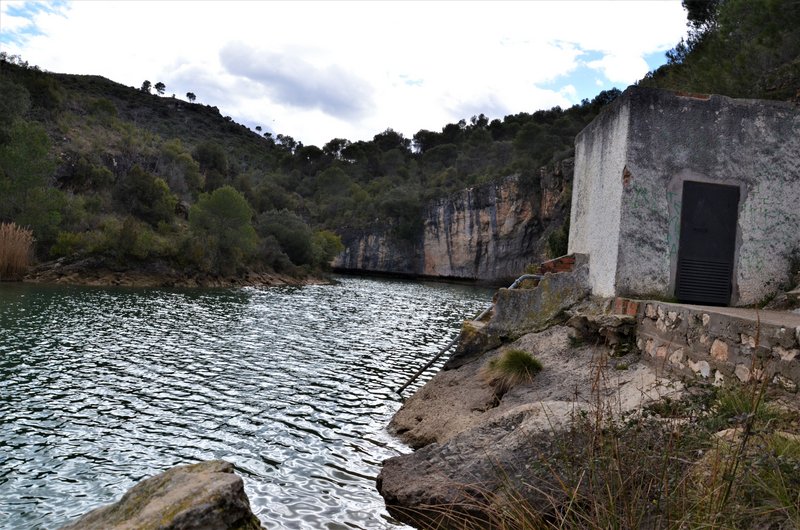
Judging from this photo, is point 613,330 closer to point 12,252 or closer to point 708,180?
point 708,180

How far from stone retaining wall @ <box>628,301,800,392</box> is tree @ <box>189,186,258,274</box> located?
1332 inches

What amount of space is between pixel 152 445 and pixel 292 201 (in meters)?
65.7

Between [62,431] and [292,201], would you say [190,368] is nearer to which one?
[62,431]

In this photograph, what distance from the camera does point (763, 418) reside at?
4.09 m


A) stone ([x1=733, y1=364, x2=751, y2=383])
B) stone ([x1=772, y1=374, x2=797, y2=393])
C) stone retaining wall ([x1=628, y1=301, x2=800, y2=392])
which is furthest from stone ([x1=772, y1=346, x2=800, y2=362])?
stone ([x1=733, y1=364, x2=751, y2=383])

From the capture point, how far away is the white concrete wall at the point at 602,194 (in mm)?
8570

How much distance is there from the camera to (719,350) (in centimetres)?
570

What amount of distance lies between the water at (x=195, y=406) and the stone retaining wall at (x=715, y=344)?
134 inches

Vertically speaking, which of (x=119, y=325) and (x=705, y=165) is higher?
(x=705, y=165)

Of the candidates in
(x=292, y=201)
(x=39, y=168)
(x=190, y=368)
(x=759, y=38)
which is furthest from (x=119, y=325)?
(x=292, y=201)

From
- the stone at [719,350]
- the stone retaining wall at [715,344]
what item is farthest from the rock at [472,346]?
the stone at [719,350]

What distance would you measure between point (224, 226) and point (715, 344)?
122 feet

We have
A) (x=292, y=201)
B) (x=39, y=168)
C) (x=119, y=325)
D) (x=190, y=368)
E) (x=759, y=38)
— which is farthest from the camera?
(x=292, y=201)

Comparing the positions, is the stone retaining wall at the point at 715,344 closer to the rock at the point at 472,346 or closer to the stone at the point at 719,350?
the stone at the point at 719,350
